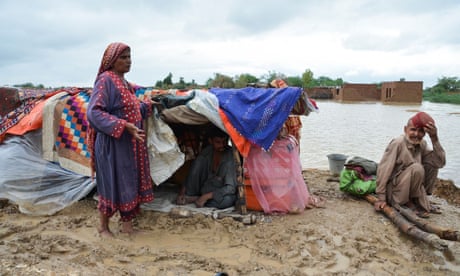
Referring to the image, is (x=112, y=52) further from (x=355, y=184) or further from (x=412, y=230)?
(x=355, y=184)

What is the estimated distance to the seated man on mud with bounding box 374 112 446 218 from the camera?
375 centimetres

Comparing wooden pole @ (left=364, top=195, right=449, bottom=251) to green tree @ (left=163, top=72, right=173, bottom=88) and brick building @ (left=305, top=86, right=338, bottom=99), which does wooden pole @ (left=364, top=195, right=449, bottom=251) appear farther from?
brick building @ (left=305, top=86, right=338, bottom=99)

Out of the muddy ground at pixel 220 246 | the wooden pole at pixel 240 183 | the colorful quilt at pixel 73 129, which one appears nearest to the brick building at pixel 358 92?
the muddy ground at pixel 220 246

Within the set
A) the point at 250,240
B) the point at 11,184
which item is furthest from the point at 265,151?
the point at 11,184

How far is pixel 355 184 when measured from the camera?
14.7 feet

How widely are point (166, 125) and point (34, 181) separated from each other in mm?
1640

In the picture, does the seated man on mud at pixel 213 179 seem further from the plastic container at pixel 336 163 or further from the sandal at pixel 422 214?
the plastic container at pixel 336 163

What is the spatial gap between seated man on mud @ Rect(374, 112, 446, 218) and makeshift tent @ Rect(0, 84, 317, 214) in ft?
3.33

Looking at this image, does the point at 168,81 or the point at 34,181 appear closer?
the point at 34,181

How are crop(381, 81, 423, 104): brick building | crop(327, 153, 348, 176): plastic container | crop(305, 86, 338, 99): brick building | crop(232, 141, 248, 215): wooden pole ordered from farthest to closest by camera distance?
crop(305, 86, 338, 99): brick building < crop(381, 81, 423, 104): brick building < crop(327, 153, 348, 176): plastic container < crop(232, 141, 248, 215): wooden pole

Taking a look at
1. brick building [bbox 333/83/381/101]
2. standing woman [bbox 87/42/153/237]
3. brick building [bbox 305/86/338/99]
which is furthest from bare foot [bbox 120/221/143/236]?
brick building [bbox 305/86/338/99]

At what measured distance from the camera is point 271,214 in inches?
148

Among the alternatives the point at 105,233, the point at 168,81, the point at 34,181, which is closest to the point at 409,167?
the point at 105,233

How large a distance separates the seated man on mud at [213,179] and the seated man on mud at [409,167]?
1.73 metres
